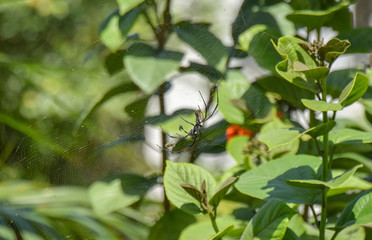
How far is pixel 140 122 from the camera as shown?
646 millimetres

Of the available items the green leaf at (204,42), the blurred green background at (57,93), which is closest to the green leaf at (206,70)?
→ the green leaf at (204,42)

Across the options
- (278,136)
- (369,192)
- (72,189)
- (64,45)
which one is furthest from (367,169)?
(64,45)

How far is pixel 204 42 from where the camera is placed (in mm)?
731

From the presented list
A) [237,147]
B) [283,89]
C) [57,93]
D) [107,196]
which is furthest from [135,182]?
[57,93]

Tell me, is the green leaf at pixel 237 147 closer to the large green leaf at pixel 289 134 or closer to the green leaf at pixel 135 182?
the green leaf at pixel 135 182

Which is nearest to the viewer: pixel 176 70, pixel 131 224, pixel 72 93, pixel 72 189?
pixel 176 70

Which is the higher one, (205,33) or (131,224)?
(205,33)

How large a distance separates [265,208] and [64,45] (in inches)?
109

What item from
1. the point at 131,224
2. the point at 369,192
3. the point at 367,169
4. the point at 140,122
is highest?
the point at 140,122

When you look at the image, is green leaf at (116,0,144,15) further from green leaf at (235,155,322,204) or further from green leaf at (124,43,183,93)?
green leaf at (235,155,322,204)

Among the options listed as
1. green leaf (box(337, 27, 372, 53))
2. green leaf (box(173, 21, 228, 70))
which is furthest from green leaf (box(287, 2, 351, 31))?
green leaf (box(173, 21, 228, 70))

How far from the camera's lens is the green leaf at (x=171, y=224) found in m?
0.83

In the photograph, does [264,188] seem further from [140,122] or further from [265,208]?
[140,122]

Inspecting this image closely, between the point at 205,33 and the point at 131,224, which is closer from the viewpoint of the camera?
the point at 205,33
